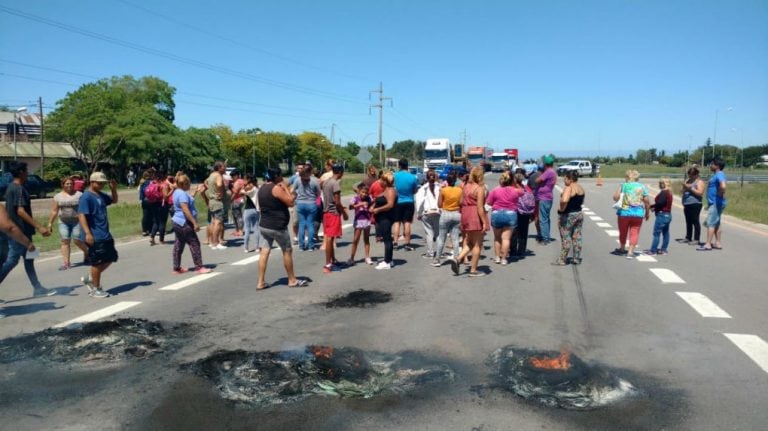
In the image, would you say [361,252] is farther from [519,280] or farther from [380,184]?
[519,280]

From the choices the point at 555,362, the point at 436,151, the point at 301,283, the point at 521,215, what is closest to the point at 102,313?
the point at 301,283

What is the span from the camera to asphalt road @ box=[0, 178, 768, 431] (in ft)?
13.5

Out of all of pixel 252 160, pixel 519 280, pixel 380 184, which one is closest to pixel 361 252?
pixel 380 184

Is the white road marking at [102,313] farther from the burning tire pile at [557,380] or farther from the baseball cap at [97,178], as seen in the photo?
the burning tire pile at [557,380]

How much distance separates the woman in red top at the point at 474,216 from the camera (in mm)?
9156

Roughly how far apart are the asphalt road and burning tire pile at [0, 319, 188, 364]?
167 mm

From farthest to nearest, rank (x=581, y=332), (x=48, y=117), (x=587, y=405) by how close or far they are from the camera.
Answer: (x=48, y=117), (x=581, y=332), (x=587, y=405)

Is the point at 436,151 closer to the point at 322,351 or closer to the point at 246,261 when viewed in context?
the point at 246,261

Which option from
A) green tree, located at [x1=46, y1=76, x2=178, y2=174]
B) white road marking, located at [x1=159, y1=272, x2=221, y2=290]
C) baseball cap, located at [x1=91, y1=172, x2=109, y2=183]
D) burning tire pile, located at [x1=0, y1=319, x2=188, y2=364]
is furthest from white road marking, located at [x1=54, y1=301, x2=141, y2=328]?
green tree, located at [x1=46, y1=76, x2=178, y2=174]

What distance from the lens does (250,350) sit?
5531mm

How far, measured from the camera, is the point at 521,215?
10.9 metres

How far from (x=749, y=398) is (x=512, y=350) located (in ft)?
6.20

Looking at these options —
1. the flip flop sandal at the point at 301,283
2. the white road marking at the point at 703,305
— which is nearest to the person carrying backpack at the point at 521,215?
the white road marking at the point at 703,305

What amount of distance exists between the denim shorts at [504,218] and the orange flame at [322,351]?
16.5 ft
